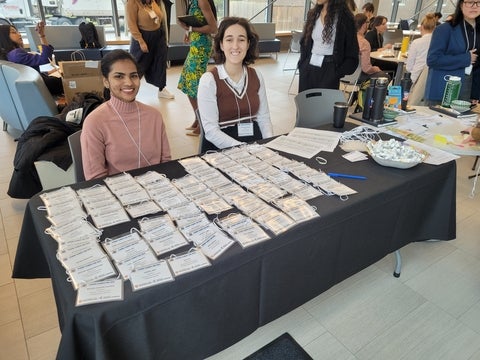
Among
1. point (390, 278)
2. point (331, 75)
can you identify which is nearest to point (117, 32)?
point (331, 75)

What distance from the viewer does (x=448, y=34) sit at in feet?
7.97

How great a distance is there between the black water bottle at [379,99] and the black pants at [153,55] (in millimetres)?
2814

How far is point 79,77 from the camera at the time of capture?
10.8 ft

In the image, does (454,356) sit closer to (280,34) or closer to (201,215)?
(201,215)

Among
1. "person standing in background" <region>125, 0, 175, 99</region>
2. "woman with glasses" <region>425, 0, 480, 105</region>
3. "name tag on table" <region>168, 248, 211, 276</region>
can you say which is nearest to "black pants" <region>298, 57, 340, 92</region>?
"woman with glasses" <region>425, 0, 480, 105</region>

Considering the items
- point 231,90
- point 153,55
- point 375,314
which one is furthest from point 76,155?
point 153,55

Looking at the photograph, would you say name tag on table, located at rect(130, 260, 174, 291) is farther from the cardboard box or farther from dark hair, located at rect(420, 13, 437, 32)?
dark hair, located at rect(420, 13, 437, 32)

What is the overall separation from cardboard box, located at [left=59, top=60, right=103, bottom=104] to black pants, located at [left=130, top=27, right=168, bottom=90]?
2.31 feet

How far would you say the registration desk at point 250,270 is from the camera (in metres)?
0.82

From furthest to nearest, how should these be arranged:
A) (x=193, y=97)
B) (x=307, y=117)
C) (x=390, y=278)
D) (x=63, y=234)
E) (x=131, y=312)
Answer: (x=193, y=97), (x=307, y=117), (x=390, y=278), (x=63, y=234), (x=131, y=312)

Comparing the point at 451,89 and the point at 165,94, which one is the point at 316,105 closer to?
the point at 451,89

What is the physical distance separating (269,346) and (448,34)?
238 cm

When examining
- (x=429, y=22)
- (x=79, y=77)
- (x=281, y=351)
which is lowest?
(x=281, y=351)

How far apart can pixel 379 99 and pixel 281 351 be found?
1.41m
